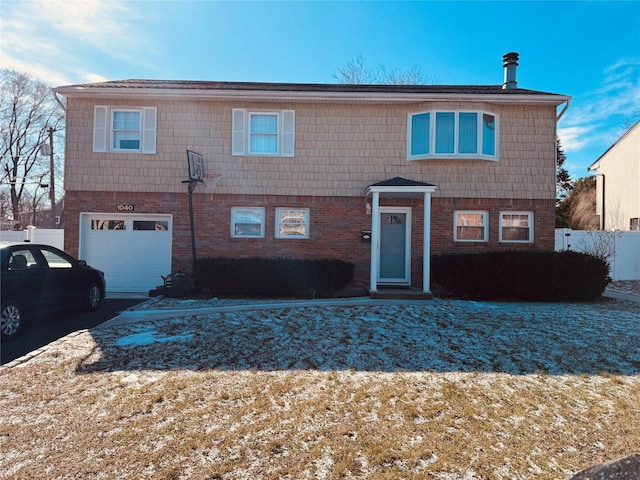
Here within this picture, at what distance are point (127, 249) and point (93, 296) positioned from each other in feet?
10.7

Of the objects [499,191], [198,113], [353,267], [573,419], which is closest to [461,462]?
[573,419]

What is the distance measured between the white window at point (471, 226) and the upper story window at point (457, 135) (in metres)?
1.63

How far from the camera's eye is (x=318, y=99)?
11031mm

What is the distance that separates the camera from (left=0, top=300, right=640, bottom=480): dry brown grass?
9.90 feet

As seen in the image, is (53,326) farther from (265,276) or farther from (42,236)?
(42,236)

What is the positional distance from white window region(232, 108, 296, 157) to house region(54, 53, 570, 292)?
30 mm

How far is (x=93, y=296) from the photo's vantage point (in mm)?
8297

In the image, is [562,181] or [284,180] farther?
[562,181]

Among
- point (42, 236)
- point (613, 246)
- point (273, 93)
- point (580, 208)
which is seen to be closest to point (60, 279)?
point (273, 93)

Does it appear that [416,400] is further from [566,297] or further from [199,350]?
[566,297]

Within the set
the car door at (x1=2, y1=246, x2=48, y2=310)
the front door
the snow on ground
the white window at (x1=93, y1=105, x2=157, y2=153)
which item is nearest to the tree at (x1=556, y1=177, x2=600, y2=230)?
the front door

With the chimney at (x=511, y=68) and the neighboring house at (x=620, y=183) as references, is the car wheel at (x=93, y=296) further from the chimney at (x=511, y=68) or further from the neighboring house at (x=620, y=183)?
the neighboring house at (x=620, y=183)

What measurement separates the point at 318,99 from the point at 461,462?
9.84m

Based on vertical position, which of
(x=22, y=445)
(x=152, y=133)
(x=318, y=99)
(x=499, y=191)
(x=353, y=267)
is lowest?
(x=22, y=445)
